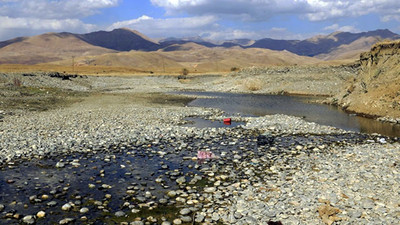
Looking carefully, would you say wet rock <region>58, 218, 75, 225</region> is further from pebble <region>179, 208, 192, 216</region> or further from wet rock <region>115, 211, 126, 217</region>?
pebble <region>179, 208, 192, 216</region>

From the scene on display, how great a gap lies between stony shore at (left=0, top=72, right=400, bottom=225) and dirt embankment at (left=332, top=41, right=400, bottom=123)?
1114 centimetres

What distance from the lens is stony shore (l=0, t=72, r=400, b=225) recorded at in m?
9.19

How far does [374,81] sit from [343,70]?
30.6 metres

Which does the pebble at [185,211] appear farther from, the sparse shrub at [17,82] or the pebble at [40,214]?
the sparse shrub at [17,82]

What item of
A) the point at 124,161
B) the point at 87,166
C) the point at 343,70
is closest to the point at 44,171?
the point at 87,166

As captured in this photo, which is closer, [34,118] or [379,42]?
[34,118]

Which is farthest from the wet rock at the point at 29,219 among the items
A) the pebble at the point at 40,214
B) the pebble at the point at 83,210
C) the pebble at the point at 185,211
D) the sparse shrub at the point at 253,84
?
the sparse shrub at the point at 253,84

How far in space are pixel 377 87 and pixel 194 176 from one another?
28.1 metres

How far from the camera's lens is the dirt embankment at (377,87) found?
29.2 m

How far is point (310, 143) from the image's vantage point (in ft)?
59.3

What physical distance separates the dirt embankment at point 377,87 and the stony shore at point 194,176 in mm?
11140

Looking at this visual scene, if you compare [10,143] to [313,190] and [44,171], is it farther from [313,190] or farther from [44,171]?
[313,190]

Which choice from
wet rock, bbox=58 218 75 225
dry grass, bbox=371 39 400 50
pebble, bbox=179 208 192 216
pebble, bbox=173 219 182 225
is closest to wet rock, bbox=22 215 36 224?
wet rock, bbox=58 218 75 225

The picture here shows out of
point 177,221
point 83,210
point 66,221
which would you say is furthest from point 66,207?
point 177,221
